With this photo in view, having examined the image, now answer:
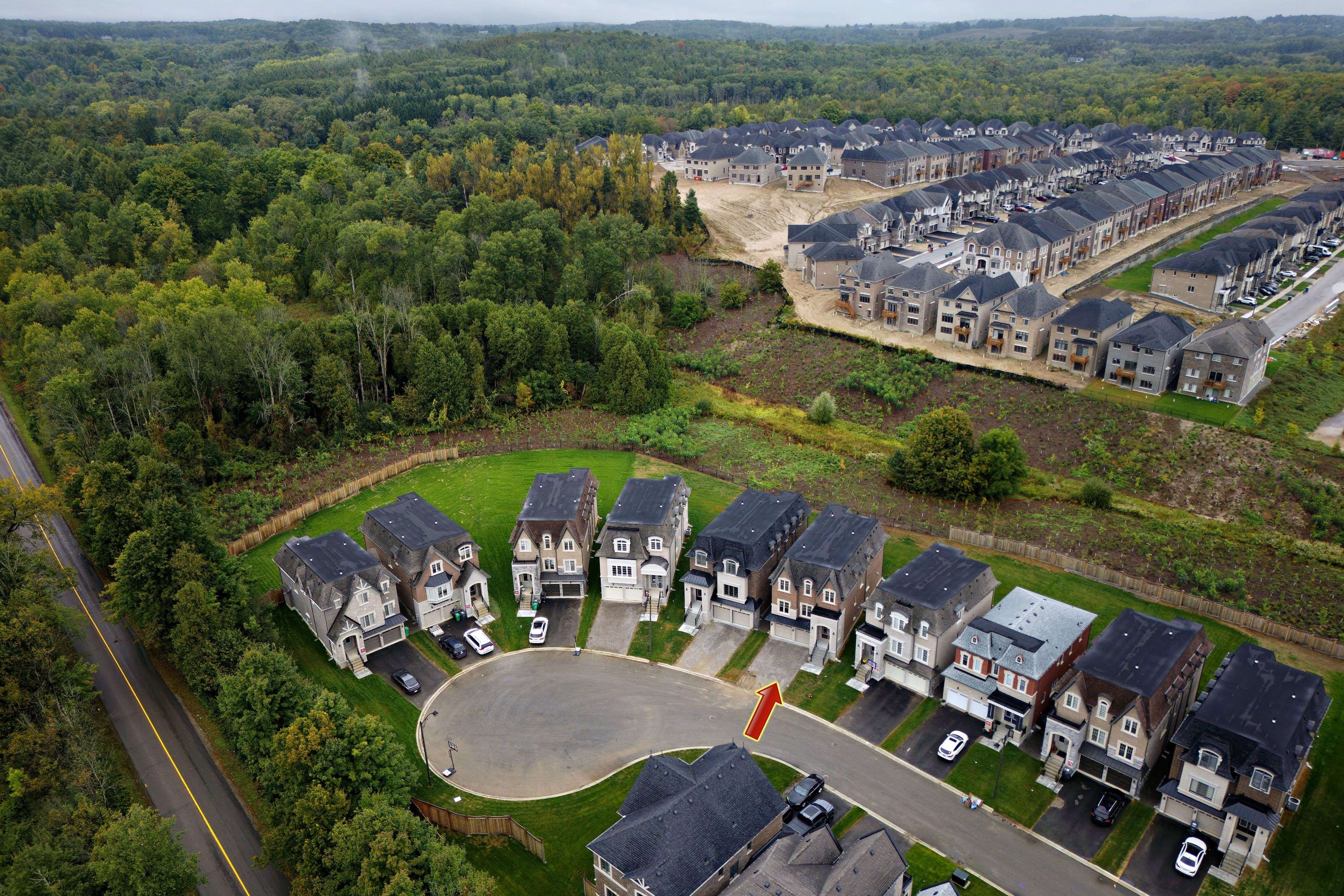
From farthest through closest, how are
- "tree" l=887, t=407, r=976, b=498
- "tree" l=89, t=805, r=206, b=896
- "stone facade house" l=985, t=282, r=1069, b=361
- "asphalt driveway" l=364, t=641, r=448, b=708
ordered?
"stone facade house" l=985, t=282, r=1069, b=361 < "tree" l=887, t=407, r=976, b=498 < "asphalt driveway" l=364, t=641, r=448, b=708 < "tree" l=89, t=805, r=206, b=896

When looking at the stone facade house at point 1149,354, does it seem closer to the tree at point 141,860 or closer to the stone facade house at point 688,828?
the stone facade house at point 688,828

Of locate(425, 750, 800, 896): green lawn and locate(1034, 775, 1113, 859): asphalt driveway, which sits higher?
locate(1034, 775, 1113, 859): asphalt driveway

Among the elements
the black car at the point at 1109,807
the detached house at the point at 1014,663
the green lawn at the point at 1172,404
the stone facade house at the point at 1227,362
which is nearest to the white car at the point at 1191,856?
the black car at the point at 1109,807

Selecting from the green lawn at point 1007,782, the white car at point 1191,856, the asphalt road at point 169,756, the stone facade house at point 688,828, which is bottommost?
the asphalt road at point 169,756

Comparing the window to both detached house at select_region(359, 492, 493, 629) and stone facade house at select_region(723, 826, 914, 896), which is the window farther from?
detached house at select_region(359, 492, 493, 629)

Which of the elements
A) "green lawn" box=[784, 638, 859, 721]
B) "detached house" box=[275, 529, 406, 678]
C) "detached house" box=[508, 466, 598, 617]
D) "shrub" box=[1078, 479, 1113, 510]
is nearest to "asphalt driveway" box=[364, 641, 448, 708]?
"detached house" box=[275, 529, 406, 678]

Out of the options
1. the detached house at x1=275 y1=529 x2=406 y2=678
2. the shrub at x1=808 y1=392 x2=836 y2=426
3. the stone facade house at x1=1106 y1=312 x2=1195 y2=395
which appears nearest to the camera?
the detached house at x1=275 y1=529 x2=406 y2=678

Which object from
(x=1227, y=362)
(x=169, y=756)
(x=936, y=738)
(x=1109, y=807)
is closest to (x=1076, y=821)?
(x=1109, y=807)

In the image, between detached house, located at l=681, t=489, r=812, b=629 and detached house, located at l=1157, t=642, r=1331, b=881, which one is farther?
detached house, located at l=681, t=489, r=812, b=629
